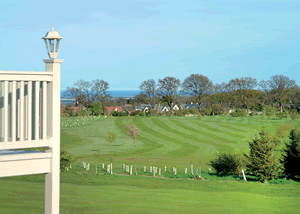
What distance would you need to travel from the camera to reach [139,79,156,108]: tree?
8256cm

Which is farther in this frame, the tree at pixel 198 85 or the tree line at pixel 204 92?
the tree at pixel 198 85

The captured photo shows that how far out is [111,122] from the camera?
59.1 meters

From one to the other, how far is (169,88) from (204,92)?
8.87 metres

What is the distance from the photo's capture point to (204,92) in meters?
81.1

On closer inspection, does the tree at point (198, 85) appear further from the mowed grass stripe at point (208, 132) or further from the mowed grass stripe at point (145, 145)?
the mowed grass stripe at point (145, 145)

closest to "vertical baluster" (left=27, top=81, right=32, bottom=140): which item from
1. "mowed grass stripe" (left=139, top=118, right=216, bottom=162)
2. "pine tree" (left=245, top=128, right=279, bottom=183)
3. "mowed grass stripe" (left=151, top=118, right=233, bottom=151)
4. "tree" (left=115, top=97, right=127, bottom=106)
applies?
"pine tree" (left=245, top=128, right=279, bottom=183)

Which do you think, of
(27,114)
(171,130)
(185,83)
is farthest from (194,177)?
(185,83)

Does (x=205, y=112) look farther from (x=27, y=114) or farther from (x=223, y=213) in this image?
(x=27, y=114)

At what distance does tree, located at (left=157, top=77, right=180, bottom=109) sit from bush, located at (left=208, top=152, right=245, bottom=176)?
179 ft

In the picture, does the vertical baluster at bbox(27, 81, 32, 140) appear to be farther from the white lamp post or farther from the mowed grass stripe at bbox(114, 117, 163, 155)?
the mowed grass stripe at bbox(114, 117, 163, 155)

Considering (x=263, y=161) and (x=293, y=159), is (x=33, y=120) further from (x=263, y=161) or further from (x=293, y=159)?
(x=293, y=159)

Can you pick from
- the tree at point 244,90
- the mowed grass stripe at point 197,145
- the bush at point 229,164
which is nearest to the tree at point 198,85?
the tree at point 244,90

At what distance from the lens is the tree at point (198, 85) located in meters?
80.6

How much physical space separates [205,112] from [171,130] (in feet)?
76.4
